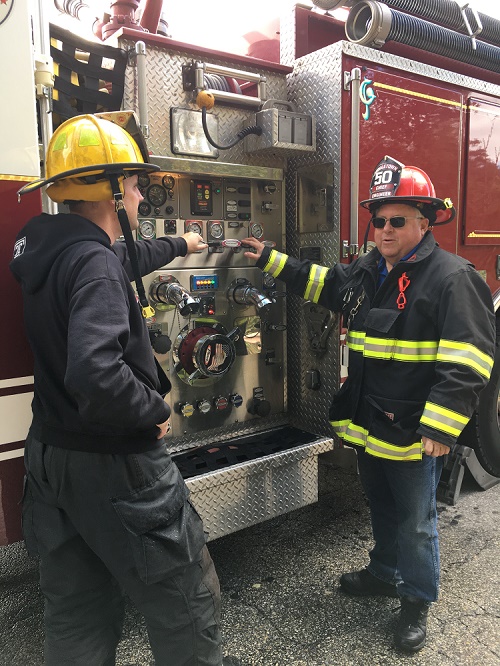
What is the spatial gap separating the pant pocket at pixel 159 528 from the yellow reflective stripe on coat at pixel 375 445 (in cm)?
100

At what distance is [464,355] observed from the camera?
7.32 feet

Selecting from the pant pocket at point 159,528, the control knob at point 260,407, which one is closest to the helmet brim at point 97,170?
the pant pocket at point 159,528

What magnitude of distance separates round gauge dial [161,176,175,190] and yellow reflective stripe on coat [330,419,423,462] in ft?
4.53

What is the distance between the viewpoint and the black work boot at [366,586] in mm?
2791

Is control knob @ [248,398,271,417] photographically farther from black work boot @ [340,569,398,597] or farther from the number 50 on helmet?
the number 50 on helmet

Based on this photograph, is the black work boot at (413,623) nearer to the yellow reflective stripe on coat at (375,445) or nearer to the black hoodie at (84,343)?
the yellow reflective stripe on coat at (375,445)

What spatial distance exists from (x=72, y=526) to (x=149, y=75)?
205cm

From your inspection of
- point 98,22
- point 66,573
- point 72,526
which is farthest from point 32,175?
point 98,22

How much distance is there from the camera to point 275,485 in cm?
292

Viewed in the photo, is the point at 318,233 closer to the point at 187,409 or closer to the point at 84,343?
the point at 187,409

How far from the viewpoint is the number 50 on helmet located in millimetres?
1734

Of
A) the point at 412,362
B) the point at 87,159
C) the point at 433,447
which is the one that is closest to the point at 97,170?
the point at 87,159

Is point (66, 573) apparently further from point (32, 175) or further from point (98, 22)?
point (98, 22)

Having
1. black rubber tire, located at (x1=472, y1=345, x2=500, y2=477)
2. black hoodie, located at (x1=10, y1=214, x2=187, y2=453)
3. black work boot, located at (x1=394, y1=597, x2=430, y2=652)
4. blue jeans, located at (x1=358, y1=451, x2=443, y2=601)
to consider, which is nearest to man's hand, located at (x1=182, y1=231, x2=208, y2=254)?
black hoodie, located at (x1=10, y1=214, x2=187, y2=453)
